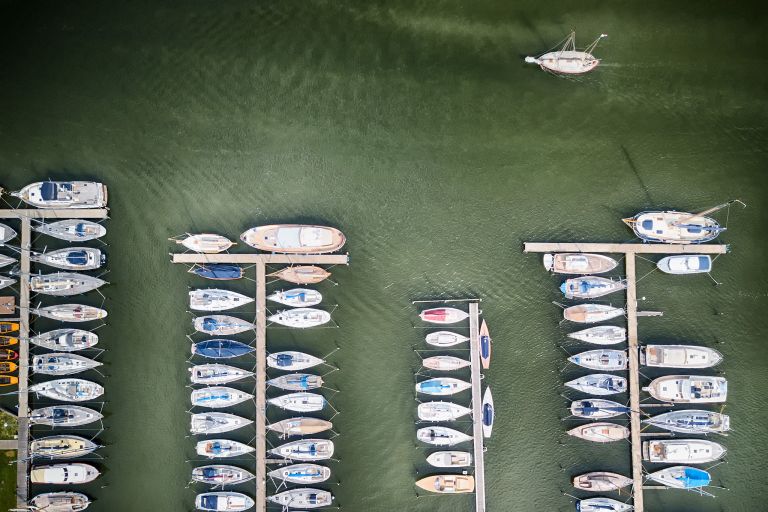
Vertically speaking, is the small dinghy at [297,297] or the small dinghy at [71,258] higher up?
the small dinghy at [71,258]

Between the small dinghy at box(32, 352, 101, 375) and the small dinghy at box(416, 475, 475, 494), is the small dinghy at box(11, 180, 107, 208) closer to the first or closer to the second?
the small dinghy at box(32, 352, 101, 375)

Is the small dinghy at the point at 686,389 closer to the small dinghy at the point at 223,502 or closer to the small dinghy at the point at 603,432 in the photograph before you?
the small dinghy at the point at 603,432

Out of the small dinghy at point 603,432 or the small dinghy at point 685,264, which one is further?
the small dinghy at point 685,264

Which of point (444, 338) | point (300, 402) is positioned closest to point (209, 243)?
point (300, 402)

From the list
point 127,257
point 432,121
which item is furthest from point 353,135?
point 127,257

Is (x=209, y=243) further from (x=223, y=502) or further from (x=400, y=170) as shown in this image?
(x=223, y=502)

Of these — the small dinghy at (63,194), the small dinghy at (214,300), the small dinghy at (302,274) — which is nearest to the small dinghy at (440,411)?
the small dinghy at (302,274)
